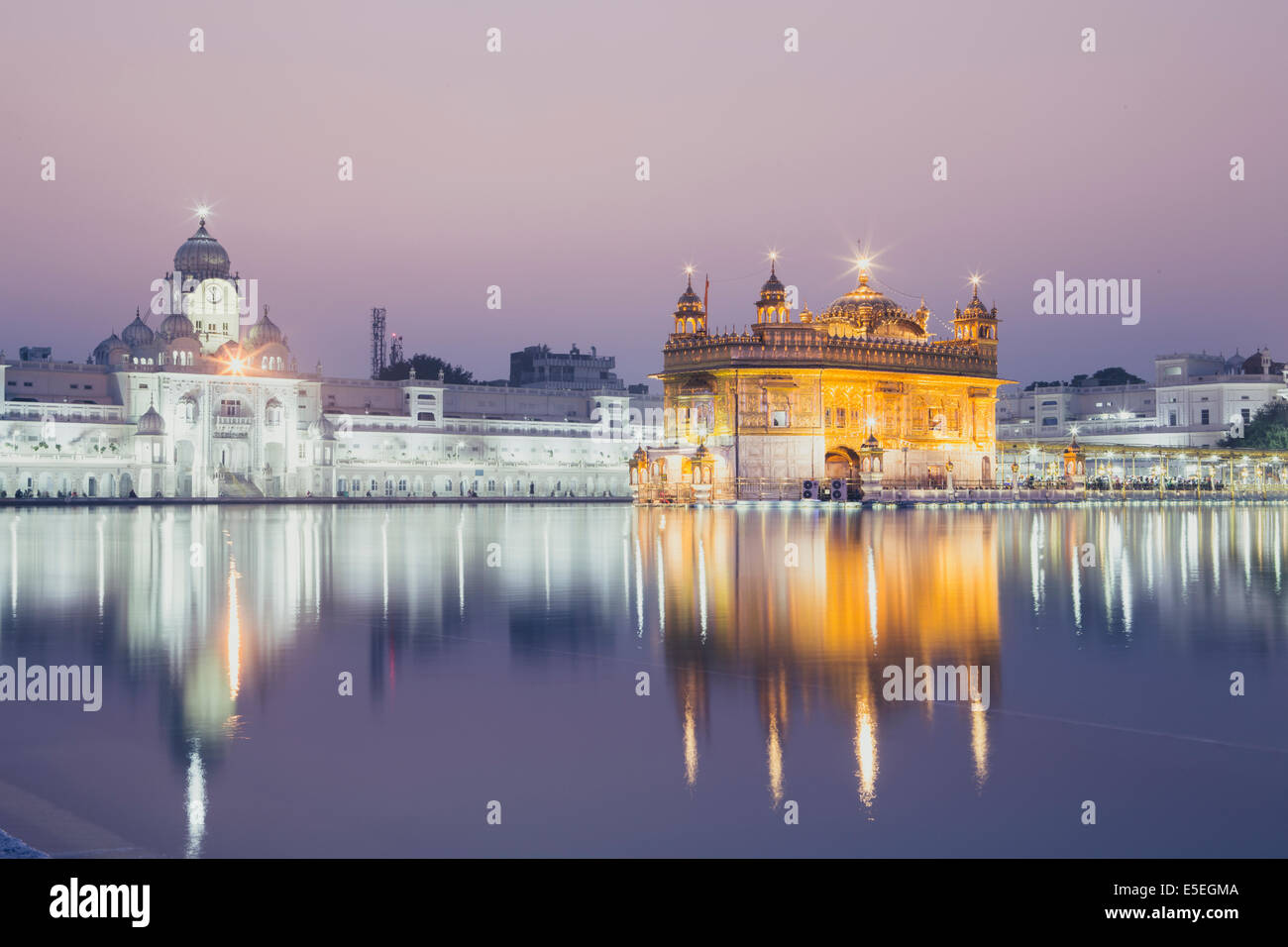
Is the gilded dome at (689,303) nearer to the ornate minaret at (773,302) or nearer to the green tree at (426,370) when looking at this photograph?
the ornate minaret at (773,302)

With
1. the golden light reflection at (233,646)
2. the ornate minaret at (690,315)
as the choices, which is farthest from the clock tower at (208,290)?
the golden light reflection at (233,646)

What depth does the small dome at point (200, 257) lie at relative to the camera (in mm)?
113375

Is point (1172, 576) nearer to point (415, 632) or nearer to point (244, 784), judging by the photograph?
point (415, 632)

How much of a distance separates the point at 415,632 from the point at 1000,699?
6382 mm

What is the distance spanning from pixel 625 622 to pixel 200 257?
10622 cm

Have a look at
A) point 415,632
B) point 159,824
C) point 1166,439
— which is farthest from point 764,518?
point 1166,439

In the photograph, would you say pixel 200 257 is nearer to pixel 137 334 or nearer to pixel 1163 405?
pixel 137 334

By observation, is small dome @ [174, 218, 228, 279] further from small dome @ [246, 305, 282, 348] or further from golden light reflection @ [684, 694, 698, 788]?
golden light reflection @ [684, 694, 698, 788]

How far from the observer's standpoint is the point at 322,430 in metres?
110

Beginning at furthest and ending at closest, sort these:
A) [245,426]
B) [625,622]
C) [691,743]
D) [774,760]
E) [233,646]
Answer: [245,426], [625,622], [233,646], [691,743], [774,760]

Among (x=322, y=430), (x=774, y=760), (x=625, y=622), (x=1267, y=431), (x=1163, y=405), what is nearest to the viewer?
(x=774, y=760)

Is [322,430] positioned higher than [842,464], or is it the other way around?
[322,430]

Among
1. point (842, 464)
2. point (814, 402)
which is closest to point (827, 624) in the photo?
point (814, 402)
